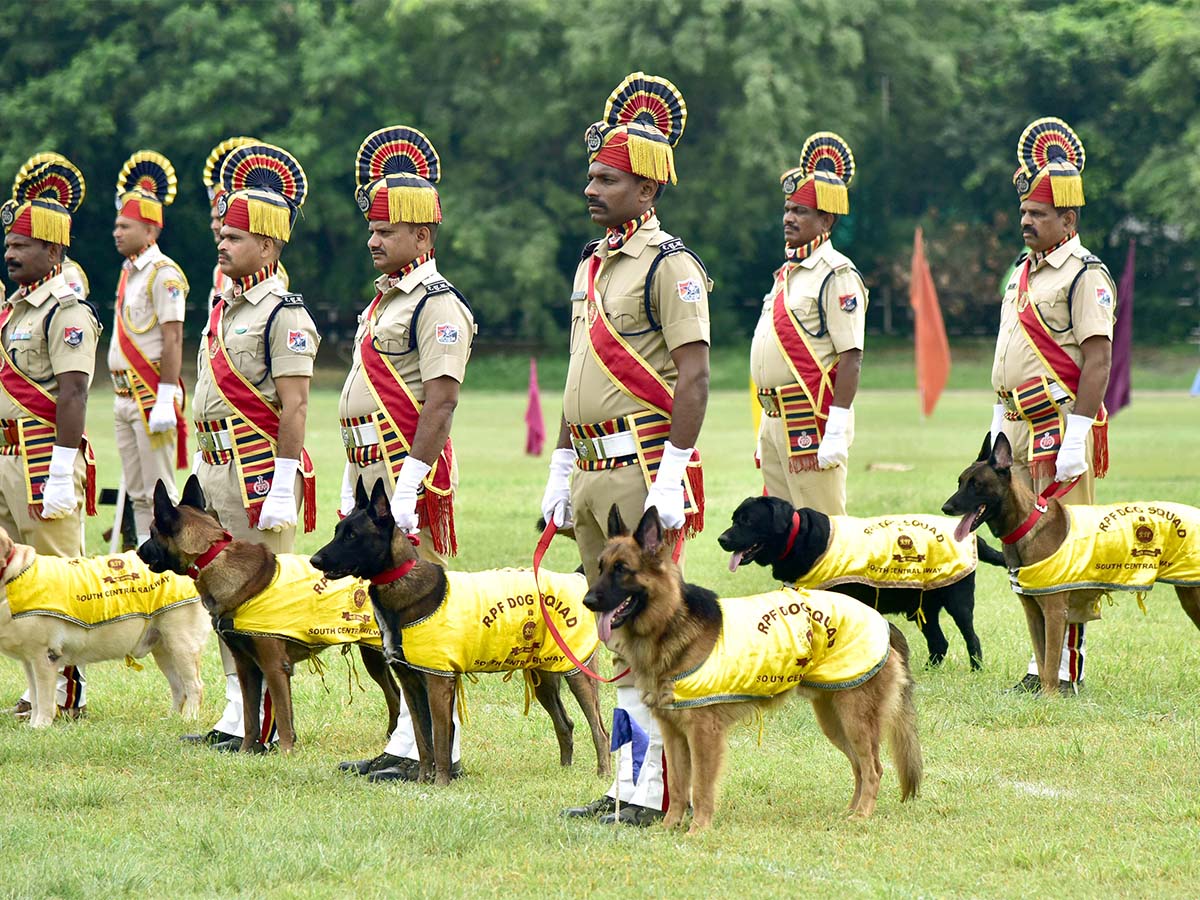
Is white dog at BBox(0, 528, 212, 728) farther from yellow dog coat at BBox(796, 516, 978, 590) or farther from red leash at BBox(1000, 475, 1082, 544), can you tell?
red leash at BBox(1000, 475, 1082, 544)

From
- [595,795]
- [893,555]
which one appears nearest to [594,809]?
[595,795]

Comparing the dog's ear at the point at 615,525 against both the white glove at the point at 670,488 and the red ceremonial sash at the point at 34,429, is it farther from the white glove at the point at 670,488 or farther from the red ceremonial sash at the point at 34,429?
the red ceremonial sash at the point at 34,429

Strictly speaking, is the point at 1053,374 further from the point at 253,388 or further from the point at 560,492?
the point at 253,388

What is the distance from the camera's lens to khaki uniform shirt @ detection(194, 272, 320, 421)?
7.21 metres

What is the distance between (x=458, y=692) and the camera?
658cm

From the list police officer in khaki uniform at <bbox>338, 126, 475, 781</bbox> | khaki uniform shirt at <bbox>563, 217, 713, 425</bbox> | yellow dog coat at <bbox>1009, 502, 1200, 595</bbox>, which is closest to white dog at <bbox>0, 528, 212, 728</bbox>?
police officer in khaki uniform at <bbox>338, 126, 475, 781</bbox>

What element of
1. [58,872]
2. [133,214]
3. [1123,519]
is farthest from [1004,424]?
[133,214]

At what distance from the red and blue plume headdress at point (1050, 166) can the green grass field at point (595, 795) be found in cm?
249

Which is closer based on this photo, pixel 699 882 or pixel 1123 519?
pixel 699 882

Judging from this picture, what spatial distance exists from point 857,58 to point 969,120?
5.74 meters

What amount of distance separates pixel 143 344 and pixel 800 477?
4916mm

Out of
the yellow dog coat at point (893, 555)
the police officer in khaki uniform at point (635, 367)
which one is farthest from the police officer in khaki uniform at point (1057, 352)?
the police officer in khaki uniform at point (635, 367)

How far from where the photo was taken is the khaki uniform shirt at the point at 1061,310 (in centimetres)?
808

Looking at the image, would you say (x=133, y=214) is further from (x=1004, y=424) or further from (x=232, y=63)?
(x=232, y=63)
